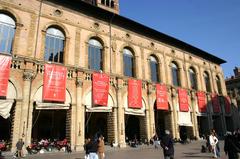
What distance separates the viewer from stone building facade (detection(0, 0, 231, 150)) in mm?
17500

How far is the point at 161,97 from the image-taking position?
25422 millimetres

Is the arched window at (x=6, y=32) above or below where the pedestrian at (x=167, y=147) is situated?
above

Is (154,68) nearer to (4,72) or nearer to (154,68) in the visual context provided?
(154,68)

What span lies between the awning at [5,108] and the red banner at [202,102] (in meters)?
22.9

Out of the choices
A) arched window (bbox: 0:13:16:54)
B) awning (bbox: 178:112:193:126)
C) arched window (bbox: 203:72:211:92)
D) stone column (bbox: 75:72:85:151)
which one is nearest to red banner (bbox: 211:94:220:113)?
arched window (bbox: 203:72:211:92)

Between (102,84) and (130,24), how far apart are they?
8.85 metres

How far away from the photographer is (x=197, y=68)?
3325 centimetres

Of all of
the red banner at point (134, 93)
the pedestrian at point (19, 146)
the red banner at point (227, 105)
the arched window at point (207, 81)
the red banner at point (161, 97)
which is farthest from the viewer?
the red banner at point (227, 105)

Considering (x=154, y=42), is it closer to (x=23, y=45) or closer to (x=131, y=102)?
(x=131, y=102)

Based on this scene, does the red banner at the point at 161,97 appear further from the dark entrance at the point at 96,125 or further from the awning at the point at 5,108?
the awning at the point at 5,108

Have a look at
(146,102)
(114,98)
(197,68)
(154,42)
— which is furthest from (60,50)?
(197,68)

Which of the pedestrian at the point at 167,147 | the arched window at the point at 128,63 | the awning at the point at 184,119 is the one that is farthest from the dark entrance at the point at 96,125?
the pedestrian at the point at 167,147

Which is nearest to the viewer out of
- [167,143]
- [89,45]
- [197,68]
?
[167,143]

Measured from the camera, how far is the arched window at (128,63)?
81.4 feet
